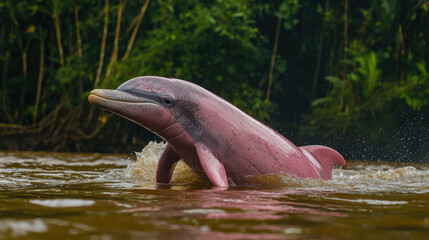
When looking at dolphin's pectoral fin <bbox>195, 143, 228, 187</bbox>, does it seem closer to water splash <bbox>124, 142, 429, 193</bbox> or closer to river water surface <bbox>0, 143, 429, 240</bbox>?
river water surface <bbox>0, 143, 429, 240</bbox>

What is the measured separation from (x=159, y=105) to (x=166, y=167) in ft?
2.72

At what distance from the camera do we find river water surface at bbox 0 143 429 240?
114 inches

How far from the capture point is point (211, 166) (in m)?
5.85

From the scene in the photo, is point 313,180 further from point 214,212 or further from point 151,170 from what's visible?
point 214,212

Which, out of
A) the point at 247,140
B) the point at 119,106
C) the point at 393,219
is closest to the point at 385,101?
the point at 247,140

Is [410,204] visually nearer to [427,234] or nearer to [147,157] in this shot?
[427,234]

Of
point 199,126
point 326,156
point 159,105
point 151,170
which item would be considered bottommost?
point 151,170

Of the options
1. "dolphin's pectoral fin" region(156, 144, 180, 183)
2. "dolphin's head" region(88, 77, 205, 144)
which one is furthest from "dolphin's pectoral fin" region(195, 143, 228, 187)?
"dolphin's pectoral fin" region(156, 144, 180, 183)

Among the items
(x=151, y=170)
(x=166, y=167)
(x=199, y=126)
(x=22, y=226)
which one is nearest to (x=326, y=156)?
(x=199, y=126)

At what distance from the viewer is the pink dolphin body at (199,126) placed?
6098 millimetres

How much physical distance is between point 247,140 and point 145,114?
3.71 feet

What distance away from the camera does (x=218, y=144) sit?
6238 millimetres

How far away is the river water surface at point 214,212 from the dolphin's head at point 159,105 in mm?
647

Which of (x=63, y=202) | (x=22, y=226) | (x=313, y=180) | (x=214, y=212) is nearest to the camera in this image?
(x=22, y=226)
